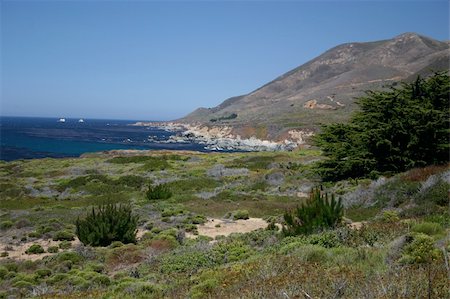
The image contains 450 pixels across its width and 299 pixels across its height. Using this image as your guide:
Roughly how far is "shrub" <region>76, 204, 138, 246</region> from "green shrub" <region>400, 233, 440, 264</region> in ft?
36.6

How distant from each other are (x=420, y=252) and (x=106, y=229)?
11868 mm

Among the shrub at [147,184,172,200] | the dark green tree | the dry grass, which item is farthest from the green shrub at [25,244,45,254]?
the dark green tree

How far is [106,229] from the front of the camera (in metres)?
15.4

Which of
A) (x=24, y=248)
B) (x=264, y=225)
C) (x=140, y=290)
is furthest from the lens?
(x=264, y=225)

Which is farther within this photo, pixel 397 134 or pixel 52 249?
pixel 397 134

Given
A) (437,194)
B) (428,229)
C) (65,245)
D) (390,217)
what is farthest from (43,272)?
(437,194)

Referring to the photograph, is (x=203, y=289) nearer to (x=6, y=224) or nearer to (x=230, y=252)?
(x=230, y=252)

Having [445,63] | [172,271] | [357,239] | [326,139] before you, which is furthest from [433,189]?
[445,63]

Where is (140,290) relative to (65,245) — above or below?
above

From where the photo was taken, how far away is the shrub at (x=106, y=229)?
15.3 metres

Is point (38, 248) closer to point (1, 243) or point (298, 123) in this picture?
point (1, 243)

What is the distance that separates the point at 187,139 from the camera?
417ft

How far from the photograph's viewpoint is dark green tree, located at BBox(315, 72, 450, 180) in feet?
73.4

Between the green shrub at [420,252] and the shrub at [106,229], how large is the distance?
11.2m
